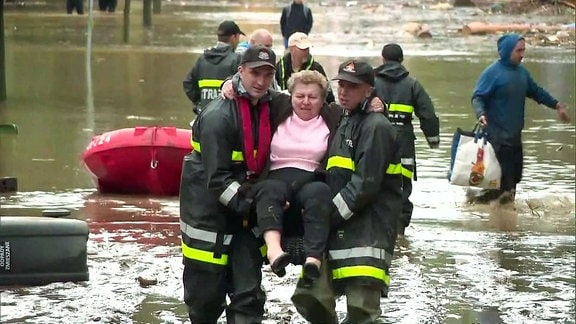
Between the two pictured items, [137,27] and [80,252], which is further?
[137,27]

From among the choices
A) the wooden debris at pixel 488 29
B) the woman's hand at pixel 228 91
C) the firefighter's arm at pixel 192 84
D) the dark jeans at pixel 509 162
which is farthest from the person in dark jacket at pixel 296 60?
the wooden debris at pixel 488 29

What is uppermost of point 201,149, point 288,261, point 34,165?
point 201,149

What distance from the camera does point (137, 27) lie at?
35.1 m

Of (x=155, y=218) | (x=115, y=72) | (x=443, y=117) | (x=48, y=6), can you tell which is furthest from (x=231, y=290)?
(x=48, y=6)

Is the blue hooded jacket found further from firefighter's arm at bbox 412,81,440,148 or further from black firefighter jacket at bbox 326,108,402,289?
black firefighter jacket at bbox 326,108,402,289

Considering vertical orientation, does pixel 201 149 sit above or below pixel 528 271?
above

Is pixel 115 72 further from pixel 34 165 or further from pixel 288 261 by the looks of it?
pixel 288 261

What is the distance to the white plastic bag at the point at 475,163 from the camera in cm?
1122

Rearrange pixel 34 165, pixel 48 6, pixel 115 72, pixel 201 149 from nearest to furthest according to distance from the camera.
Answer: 1. pixel 201 149
2. pixel 34 165
3. pixel 115 72
4. pixel 48 6

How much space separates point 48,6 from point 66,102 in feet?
91.1

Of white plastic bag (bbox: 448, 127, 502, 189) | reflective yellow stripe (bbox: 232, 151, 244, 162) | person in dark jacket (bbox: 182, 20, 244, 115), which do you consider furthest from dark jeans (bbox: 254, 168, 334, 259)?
white plastic bag (bbox: 448, 127, 502, 189)

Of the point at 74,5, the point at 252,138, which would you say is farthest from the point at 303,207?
the point at 74,5

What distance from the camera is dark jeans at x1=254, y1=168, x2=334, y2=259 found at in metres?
5.89

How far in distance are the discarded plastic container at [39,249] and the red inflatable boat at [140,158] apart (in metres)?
3.39
